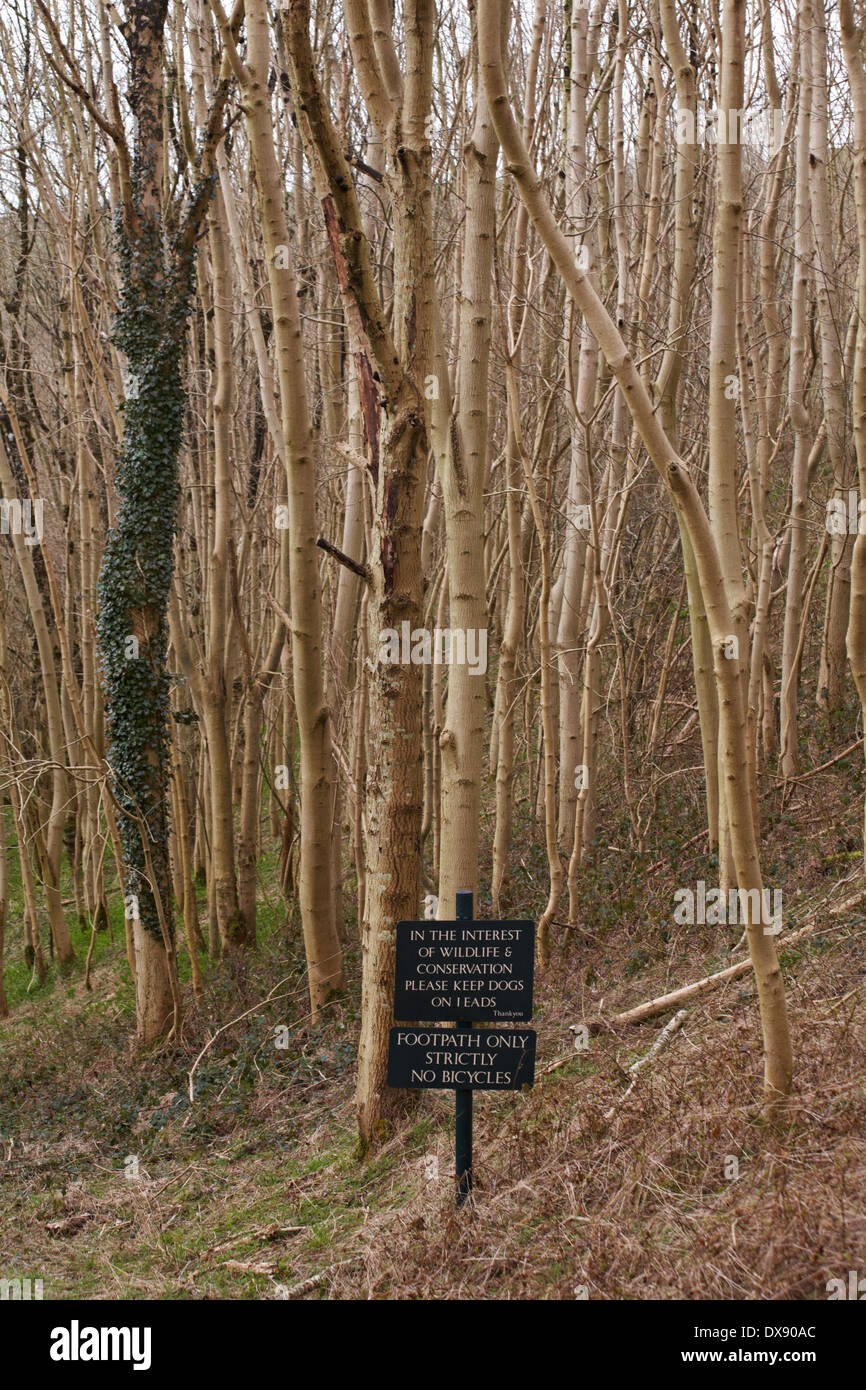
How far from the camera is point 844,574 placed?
28.6 ft

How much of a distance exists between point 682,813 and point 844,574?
2414 millimetres

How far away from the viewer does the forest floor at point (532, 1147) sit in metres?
3.25

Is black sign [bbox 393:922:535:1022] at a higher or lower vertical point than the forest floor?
higher

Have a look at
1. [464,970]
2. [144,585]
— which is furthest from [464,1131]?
[144,585]

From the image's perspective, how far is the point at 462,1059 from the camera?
3764 millimetres

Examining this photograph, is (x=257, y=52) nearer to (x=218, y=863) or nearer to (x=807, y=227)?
(x=807, y=227)

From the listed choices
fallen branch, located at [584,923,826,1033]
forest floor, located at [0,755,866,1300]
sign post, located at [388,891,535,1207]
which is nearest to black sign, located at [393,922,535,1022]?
sign post, located at [388,891,535,1207]

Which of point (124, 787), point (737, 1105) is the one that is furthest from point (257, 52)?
point (737, 1105)

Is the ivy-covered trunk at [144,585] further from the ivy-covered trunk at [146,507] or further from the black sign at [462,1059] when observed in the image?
the black sign at [462,1059]

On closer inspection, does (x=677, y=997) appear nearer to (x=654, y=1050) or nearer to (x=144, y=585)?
(x=654, y=1050)

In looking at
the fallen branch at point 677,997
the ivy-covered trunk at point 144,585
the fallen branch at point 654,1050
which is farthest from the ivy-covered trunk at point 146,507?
the fallen branch at point 654,1050

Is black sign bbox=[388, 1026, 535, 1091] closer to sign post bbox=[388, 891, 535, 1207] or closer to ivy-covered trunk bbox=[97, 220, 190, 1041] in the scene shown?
sign post bbox=[388, 891, 535, 1207]

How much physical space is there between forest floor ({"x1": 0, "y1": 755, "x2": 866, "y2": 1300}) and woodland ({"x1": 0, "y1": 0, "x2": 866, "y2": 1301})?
2 cm

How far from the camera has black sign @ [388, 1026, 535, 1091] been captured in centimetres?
371
